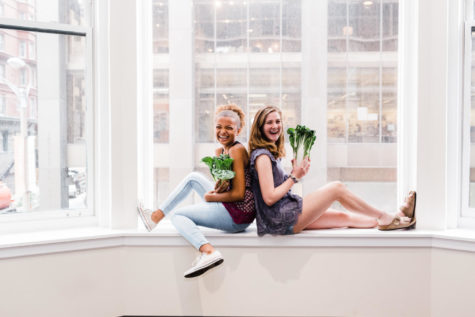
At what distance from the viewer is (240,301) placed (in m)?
2.13

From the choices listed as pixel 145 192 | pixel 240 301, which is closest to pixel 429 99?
pixel 240 301

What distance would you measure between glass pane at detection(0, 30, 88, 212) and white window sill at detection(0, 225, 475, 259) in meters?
0.26

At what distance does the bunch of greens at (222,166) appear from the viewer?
1969 millimetres

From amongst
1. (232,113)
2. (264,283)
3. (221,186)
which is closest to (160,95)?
(232,113)

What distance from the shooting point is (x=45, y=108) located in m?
2.17

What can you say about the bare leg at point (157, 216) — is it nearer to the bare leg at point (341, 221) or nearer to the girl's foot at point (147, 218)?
the girl's foot at point (147, 218)

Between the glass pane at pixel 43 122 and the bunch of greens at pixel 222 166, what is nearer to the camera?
the bunch of greens at pixel 222 166

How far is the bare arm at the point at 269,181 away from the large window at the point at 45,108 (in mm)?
1091

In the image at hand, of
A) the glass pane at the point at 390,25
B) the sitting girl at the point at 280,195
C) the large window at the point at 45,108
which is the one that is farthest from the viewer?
the glass pane at the point at 390,25

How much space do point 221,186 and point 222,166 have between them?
13 centimetres

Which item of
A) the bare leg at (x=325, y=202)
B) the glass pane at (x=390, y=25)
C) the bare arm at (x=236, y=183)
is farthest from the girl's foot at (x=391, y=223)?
the glass pane at (x=390, y=25)

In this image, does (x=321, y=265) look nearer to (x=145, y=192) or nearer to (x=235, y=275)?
(x=235, y=275)

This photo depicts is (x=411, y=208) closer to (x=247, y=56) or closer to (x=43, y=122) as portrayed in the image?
(x=247, y=56)

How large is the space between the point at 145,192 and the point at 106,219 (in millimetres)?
296
